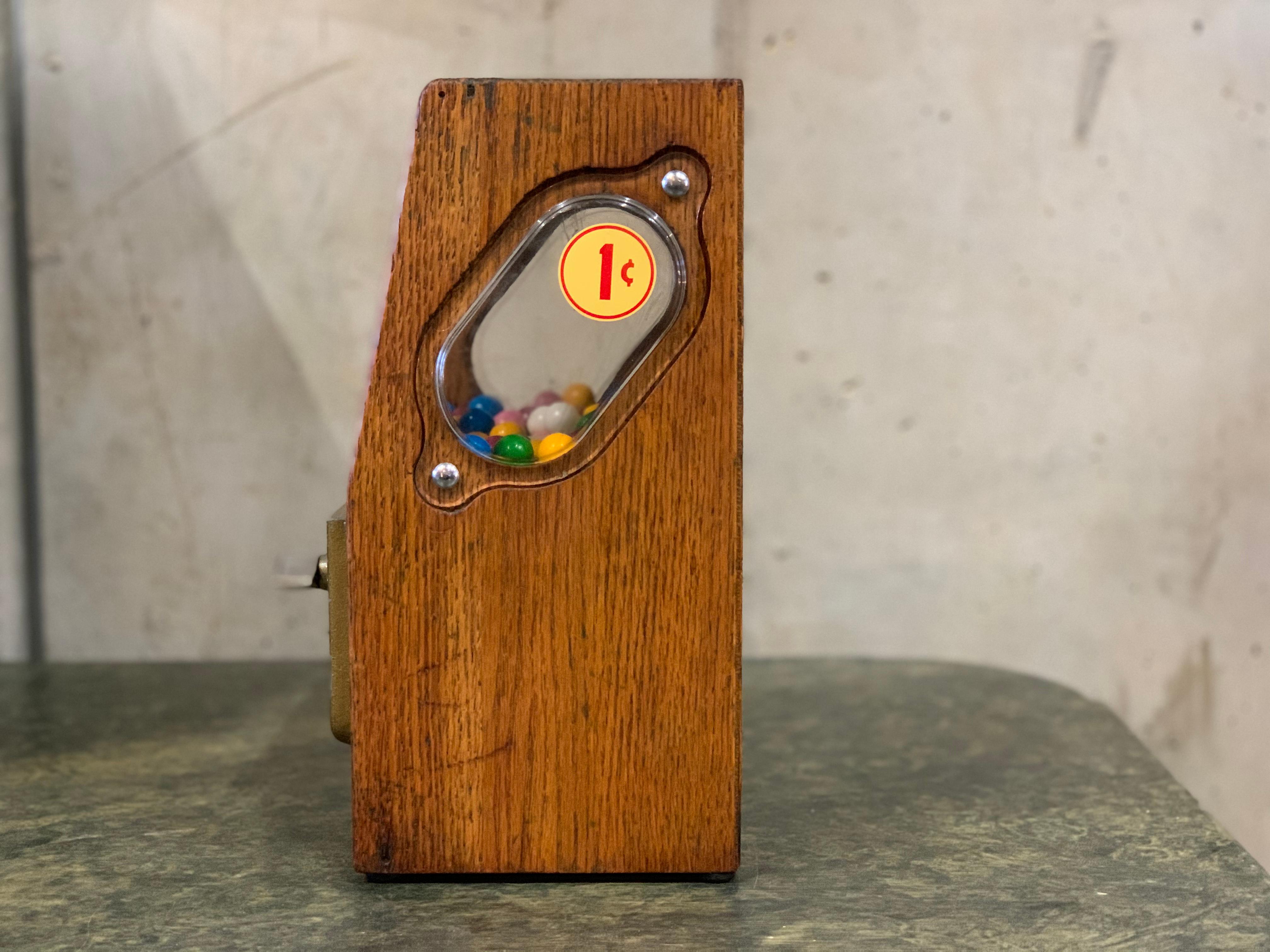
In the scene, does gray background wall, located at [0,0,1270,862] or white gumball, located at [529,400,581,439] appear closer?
white gumball, located at [529,400,581,439]

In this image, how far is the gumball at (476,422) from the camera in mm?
734

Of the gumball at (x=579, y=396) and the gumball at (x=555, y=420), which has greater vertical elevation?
the gumball at (x=579, y=396)

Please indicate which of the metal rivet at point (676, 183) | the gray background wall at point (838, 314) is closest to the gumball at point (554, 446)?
the metal rivet at point (676, 183)

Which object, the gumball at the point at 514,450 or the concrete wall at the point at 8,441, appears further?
the concrete wall at the point at 8,441

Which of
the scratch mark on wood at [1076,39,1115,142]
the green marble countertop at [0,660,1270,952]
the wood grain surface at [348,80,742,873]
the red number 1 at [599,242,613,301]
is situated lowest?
the green marble countertop at [0,660,1270,952]

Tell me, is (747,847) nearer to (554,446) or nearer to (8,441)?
(554,446)

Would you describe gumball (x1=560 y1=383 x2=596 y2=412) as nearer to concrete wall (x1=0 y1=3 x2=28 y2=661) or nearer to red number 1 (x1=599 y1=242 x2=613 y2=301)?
red number 1 (x1=599 y1=242 x2=613 y2=301)

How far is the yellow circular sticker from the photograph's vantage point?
697 mm

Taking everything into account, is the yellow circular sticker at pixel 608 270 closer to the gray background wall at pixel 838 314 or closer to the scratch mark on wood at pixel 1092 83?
the gray background wall at pixel 838 314

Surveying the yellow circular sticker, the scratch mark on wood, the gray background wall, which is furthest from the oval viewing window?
the scratch mark on wood

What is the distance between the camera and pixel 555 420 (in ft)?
2.38

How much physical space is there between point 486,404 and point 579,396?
68 millimetres

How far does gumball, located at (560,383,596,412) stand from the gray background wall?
684mm

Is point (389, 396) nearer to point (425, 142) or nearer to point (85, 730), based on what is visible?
point (425, 142)
